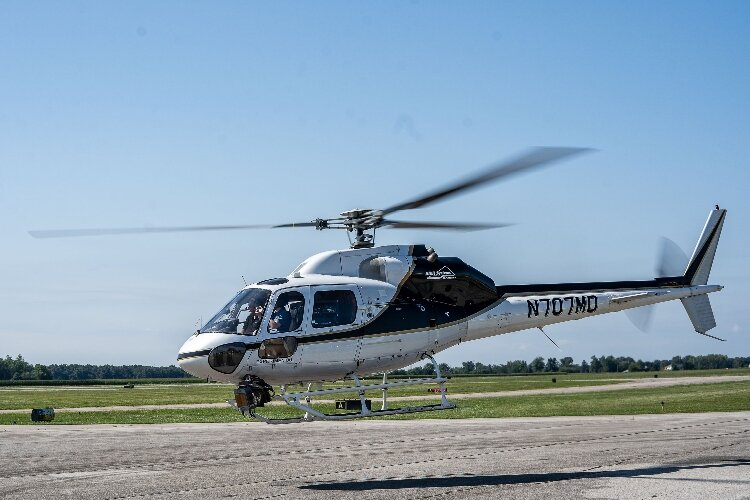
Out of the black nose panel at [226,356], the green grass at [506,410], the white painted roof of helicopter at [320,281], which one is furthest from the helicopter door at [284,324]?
the green grass at [506,410]

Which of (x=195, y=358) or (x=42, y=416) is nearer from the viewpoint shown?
(x=195, y=358)

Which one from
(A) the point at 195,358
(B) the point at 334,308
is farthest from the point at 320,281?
(A) the point at 195,358

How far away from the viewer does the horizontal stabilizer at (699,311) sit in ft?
83.9

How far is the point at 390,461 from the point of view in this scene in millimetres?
22469

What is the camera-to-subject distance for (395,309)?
826 inches

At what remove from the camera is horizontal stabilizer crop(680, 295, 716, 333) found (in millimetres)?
25562

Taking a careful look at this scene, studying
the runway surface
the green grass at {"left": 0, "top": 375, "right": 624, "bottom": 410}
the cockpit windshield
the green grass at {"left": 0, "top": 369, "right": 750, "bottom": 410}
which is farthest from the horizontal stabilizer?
the green grass at {"left": 0, "top": 369, "right": 750, "bottom": 410}

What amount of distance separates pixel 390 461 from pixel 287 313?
528 cm

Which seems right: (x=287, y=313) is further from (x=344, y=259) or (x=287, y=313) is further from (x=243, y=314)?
(x=344, y=259)

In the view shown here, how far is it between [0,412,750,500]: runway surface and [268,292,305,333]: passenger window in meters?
3.17

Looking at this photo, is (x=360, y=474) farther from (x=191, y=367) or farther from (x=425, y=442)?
(x=425, y=442)

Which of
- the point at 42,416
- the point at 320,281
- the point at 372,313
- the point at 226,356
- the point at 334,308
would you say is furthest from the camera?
the point at 42,416

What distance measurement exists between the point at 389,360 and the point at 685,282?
380 inches

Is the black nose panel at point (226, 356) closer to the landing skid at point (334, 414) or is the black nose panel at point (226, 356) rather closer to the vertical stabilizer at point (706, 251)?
the landing skid at point (334, 414)
